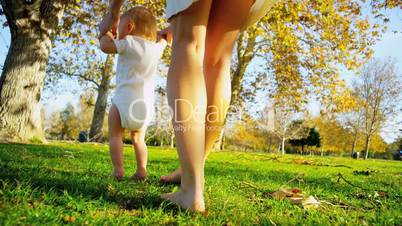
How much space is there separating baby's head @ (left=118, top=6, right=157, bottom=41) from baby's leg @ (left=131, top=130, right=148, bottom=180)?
0.80m

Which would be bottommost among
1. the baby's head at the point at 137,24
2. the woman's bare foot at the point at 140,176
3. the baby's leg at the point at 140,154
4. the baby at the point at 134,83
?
the woman's bare foot at the point at 140,176

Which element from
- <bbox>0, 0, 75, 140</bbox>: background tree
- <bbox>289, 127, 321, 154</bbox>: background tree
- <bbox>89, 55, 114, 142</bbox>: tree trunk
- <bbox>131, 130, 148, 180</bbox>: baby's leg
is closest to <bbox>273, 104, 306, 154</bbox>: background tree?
<bbox>289, 127, 321, 154</bbox>: background tree

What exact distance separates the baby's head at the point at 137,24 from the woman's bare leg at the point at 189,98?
1126 millimetres

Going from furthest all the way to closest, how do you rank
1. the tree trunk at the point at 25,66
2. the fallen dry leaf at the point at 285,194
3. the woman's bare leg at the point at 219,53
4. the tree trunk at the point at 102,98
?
the tree trunk at the point at 102,98
the tree trunk at the point at 25,66
the fallen dry leaf at the point at 285,194
the woman's bare leg at the point at 219,53

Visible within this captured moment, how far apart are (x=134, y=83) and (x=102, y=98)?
17.8 m

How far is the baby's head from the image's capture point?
9.66 ft

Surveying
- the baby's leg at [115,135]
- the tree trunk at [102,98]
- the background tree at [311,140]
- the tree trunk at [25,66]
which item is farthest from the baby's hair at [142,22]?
the background tree at [311,140]

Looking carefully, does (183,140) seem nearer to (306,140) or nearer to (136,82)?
(136,82)

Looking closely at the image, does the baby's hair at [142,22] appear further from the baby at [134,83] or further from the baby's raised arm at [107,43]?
the baby's raised arm at [107,43]

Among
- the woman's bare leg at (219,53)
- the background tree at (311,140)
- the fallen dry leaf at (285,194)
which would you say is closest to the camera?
the woman's bare leg at (219,53)

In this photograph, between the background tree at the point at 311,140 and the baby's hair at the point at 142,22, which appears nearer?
the baby's hair at the point at 142,22

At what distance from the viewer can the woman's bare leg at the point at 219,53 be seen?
208 cm

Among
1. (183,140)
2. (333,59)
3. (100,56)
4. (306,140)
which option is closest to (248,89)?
(333,59)

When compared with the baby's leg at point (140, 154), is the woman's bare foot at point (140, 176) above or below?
below
